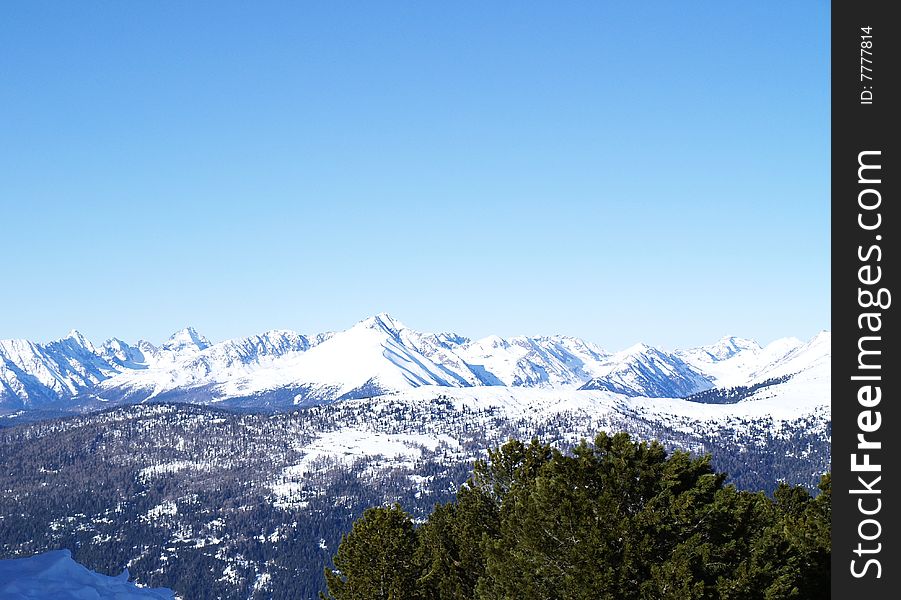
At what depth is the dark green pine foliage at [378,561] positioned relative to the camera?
3697cm

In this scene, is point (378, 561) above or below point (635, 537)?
below

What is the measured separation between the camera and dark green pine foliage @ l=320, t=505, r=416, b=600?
37.0 meters

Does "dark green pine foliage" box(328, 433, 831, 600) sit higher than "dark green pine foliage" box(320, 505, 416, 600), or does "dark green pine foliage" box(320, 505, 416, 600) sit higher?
"dark green pine foliage" box(328, 433, 831, 600)

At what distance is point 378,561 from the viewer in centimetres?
3759

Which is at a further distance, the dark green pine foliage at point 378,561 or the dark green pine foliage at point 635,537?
the dark green pine foliage at point 378,561

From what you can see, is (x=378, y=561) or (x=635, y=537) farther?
(x=378, y=561)

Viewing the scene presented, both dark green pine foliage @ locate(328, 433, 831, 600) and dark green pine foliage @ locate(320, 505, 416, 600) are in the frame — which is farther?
dark green pine foliage @ locate(320, 505, 416, 600)

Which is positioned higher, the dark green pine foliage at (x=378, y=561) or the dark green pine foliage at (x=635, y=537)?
the dark green pine foliage at (x=635, y=537)
